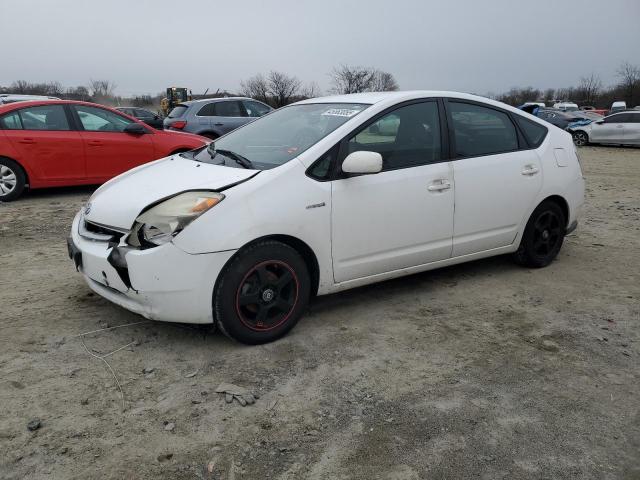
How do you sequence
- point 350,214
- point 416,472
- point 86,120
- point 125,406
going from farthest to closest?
point 86,120 < point 350,214 < point 125,406 < point 416,472

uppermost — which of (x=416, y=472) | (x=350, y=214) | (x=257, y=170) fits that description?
(x=257, y=170)

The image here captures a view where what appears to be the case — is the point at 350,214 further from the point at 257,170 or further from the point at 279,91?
the point at 279,91

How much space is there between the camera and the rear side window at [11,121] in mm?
7824

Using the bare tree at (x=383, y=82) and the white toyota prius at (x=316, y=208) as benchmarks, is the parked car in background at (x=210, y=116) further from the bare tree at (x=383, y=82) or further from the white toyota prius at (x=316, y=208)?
the bare tree at (x=383, y=82)

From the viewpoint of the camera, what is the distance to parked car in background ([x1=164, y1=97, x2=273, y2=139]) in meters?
12.5

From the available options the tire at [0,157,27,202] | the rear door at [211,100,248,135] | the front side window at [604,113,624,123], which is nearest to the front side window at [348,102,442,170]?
the tire at [0,157,27,202]

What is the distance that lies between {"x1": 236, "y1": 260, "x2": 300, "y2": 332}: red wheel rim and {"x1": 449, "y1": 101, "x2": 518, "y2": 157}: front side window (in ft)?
5.87

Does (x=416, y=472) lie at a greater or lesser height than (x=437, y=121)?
lesser

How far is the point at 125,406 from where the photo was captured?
9.40 ft

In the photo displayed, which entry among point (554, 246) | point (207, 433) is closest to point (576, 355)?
point (554, 246)

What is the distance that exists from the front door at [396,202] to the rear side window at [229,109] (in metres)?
9.25

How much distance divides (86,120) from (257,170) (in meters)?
5.83

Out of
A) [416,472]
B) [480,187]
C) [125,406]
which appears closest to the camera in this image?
[416,472]

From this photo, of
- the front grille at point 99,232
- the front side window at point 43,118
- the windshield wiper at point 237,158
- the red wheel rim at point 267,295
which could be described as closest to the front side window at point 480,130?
the windshield wiper at point 237,158
